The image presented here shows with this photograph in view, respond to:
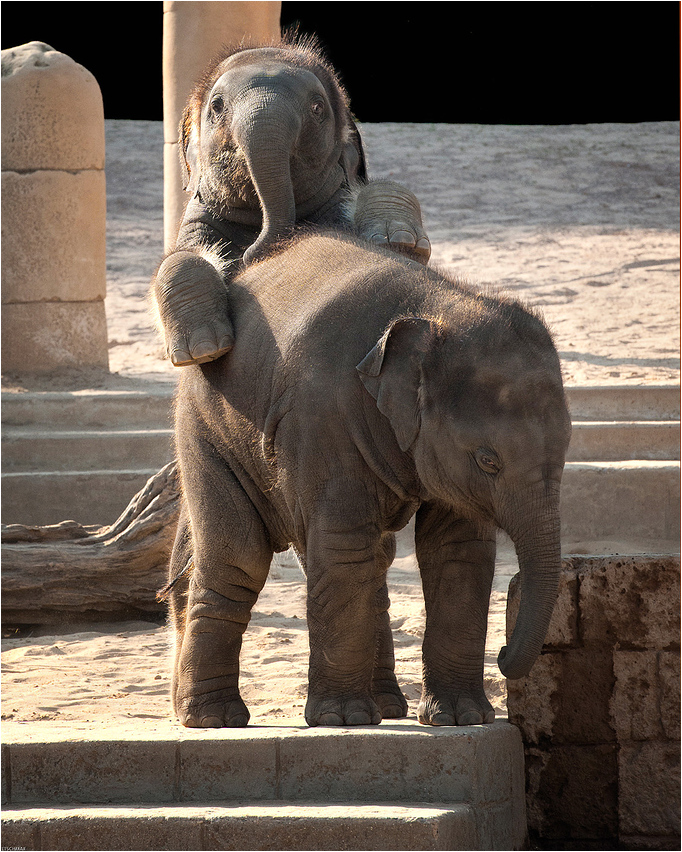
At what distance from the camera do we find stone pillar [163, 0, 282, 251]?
9.30 meters

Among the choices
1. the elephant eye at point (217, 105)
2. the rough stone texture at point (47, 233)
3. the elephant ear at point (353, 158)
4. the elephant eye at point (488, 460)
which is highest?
the elephant eye at point (217, 105)

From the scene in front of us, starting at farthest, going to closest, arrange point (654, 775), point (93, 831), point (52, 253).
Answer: point (52, 253) < point (654, 775) < point (93, 831)

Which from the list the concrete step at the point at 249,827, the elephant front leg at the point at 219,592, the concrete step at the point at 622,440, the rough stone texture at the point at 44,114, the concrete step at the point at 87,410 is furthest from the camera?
the rough stone texture at the point at 44,114

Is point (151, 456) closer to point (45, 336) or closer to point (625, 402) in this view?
point (45, 336)

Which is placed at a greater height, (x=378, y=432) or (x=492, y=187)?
(x=378, y=432)

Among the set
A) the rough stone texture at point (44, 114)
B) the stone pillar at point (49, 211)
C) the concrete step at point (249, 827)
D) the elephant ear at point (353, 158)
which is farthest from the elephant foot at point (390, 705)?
the rough stone texture at point (44, 114)

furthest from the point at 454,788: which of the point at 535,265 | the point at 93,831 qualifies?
the point at 535,265

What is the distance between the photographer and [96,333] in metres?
11.4

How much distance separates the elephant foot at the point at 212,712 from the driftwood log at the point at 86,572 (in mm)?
2865

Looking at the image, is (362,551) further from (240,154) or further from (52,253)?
(52,253)

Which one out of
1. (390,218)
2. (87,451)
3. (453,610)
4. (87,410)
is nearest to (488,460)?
(453,610)

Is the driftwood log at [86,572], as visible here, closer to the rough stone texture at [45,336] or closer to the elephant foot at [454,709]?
the elephant foot at [454,709]

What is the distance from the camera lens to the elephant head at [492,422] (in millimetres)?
2996

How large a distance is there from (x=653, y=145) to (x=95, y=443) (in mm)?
12213
